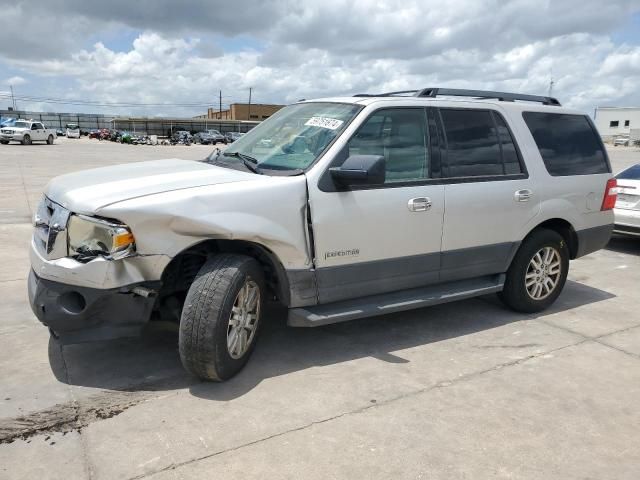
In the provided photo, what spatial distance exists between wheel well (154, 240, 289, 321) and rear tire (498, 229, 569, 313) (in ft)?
7.76

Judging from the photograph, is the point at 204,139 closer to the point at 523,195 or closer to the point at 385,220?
the point at 523,195

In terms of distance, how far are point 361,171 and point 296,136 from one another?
81 cm

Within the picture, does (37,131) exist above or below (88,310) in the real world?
above

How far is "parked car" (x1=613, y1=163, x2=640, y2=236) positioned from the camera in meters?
7.91

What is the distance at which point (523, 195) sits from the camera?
488 cm

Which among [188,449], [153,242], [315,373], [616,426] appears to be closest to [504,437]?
[616,426]

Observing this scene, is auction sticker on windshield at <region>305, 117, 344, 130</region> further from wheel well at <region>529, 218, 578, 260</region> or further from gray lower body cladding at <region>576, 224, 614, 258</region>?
gray lower body cladding at <region>576, 224, 614, 258</region>

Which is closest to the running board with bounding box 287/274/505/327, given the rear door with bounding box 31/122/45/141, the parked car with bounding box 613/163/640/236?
the parked car with bounding box 613/163/640/236

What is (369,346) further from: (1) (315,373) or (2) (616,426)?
(2) (616,426)

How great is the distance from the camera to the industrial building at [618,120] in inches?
3994

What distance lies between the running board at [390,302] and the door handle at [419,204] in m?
0.68

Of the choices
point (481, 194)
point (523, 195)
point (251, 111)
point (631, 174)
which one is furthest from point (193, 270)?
point (251, 111)

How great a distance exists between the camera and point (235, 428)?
3.17 m

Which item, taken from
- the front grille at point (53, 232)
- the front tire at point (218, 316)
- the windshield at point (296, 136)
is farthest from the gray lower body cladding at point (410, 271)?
the front grille at point (53, 232)
